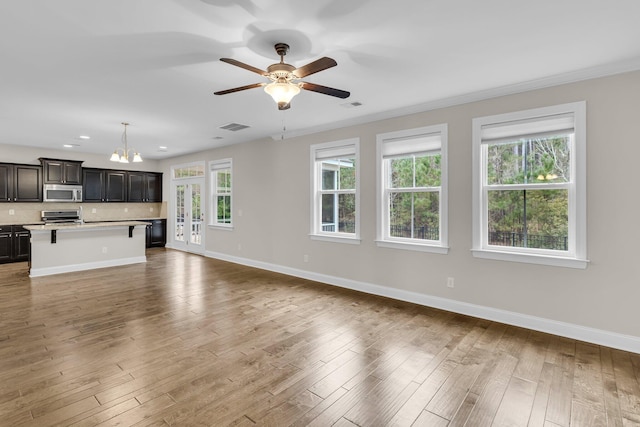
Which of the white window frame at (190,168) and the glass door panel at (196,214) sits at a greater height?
the white window frame at (190,168)

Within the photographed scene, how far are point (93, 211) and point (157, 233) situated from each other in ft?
5.39

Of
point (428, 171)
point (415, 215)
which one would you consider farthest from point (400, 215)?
point (428, 171)

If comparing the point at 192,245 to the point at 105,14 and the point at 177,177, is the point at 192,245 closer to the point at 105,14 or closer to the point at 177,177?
the point at 177,177

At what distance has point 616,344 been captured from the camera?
10.1 feet

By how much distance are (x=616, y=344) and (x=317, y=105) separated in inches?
162

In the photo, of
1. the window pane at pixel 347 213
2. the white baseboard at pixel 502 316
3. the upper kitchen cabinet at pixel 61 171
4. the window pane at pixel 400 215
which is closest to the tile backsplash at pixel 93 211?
the upper kitchen cabinet at pixel 61 171

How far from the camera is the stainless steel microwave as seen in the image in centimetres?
752

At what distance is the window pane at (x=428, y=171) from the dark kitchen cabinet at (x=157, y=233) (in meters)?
7.76

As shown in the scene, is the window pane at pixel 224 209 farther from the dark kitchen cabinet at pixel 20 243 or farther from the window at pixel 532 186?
the window at pixel 532 186

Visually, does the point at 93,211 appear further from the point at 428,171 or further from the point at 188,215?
the point at 428,171

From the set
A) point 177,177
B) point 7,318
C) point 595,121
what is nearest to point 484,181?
point 595,121

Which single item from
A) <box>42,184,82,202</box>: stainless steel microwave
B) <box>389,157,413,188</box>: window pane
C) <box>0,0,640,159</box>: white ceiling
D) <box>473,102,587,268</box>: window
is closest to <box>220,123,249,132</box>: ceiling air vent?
<box>0,0,640,159</box>: white ceiling

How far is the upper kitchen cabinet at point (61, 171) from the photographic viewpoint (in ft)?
24.6

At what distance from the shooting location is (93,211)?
8.48 metres
